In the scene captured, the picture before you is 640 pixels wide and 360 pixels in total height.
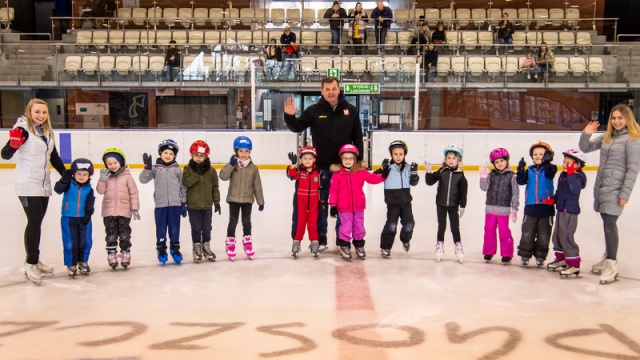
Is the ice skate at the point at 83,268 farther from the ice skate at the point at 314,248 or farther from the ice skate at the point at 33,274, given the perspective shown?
the ice skate at the point at 314,248

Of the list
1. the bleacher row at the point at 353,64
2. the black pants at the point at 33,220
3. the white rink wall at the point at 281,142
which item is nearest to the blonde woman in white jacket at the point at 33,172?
the black pants at the point at 33,220

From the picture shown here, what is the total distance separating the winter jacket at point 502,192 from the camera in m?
6.58

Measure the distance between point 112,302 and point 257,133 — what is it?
11418 millimetres

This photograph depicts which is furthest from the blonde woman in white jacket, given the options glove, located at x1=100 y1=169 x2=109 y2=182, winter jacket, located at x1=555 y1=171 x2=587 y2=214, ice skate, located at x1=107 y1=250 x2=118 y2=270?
winter jacket, located at x1=555 y1=171 x2=587 y2=214

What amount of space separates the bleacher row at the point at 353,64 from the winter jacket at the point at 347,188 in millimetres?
10636

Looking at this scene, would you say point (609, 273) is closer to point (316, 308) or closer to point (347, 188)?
point (347, 188)

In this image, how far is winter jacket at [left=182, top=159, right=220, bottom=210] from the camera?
6.49 metres

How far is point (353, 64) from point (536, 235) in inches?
456

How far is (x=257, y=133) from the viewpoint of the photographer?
54.0 ft

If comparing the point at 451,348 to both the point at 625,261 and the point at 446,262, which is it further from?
the point at 625,261

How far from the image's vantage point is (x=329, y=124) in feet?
22.6

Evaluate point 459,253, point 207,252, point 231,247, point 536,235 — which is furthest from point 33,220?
point 536,235

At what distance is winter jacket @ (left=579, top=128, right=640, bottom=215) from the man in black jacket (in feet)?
7.66

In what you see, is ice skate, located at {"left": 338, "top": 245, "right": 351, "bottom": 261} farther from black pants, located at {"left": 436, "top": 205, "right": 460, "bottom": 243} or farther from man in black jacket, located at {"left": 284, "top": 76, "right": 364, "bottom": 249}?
black pants, located at {"left": 436, "top": 205, "right": 460, "bottom": 243}
